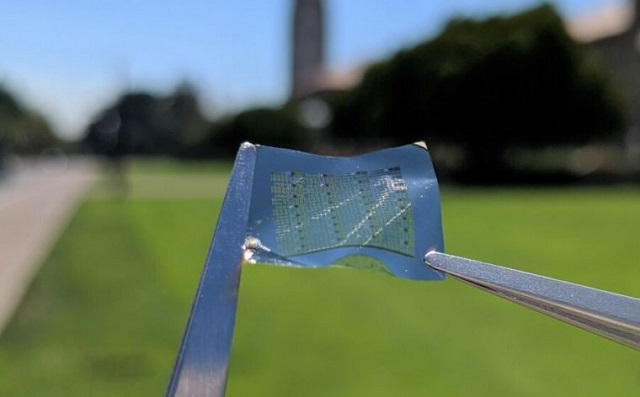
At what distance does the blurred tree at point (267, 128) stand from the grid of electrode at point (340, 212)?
53411 millimetres

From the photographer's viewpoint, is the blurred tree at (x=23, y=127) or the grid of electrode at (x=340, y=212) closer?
the grid of electrode at (x=340, y=212)

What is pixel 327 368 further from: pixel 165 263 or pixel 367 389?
pixel 165 263

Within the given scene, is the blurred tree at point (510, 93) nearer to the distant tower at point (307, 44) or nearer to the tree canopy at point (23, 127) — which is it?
the tree canopy at point (23, 127)

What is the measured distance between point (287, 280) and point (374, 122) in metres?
28.4

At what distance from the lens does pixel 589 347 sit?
6520 millimetres

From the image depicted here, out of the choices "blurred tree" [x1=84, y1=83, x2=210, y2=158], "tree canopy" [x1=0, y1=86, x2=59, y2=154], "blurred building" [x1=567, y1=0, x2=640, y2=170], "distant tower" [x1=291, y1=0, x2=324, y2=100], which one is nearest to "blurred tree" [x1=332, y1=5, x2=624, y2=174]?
"blurred building" [x1=567, y1=0, x2=640, y2=170]

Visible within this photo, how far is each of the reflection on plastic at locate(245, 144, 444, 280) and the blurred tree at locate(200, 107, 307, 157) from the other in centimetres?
5338

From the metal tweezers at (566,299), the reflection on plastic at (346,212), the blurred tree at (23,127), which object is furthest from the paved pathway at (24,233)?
the blurred tree at (23,127)

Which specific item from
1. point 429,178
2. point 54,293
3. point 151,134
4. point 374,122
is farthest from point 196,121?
point 429,178

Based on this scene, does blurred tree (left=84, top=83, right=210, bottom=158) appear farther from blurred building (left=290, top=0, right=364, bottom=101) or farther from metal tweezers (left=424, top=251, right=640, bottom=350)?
metal tweezers (left=424, top=251, right=640, bottom=350)

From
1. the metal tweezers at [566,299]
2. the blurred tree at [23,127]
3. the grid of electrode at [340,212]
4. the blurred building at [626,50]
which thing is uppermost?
the blurred building at [626,50]

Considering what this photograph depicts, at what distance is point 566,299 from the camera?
2018 millimetres

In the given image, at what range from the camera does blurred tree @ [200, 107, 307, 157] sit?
2354 inches

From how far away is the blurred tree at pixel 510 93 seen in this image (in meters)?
33.7
